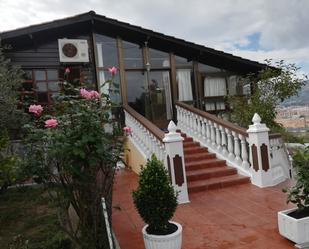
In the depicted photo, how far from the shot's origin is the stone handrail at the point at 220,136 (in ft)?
20.8

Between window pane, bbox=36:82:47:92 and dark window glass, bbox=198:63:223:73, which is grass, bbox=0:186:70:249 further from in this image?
dark window glass, bbox=198:63:223:73

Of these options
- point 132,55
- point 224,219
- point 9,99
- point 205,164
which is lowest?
point 224,219

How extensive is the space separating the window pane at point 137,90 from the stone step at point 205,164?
11.1 ft

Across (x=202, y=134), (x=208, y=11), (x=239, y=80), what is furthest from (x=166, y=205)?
(x=239, y=80)

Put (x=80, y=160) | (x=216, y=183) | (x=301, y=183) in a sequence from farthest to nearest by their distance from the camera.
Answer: (x=216, y=183), (x=301, y=183), (x=80, y=160)

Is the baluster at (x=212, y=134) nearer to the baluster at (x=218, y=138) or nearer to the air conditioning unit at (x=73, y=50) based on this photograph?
the baluster at (x=218, y=138)

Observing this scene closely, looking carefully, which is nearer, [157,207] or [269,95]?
[157,207]

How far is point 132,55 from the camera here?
9492 millimetres

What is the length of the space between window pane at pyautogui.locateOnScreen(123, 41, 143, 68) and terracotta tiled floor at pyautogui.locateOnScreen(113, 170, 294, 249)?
478cm

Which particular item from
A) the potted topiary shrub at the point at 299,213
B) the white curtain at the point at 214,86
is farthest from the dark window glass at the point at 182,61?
the potted topiary shrub at the point at 299,213

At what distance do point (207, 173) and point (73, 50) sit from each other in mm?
5272

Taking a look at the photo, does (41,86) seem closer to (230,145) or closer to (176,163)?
(176,163)

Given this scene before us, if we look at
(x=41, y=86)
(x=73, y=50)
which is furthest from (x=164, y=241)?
(x=73, y=50)

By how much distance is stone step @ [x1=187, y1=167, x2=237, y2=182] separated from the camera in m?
6.11
